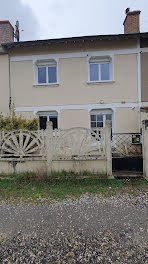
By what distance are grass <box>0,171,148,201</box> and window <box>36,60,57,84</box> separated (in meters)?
5.64

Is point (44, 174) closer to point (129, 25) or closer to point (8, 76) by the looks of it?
→ point (8, 76)

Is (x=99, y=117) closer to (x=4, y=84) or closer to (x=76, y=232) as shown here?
(x=4, y=84)

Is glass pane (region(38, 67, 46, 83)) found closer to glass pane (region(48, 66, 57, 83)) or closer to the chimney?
glass pane (region(48, 66, 57, 83))

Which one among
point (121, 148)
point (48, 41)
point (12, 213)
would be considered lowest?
point (12, 213)

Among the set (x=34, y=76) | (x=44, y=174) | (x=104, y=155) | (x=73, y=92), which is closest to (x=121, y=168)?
(x=104, y=155)

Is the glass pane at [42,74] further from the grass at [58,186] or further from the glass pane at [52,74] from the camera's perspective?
the grass at [58,186]

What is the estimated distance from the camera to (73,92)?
7723 millimetres

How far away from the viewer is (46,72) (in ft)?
26.5

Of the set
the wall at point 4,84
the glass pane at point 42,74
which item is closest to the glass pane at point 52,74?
the glass pane at point 42,74

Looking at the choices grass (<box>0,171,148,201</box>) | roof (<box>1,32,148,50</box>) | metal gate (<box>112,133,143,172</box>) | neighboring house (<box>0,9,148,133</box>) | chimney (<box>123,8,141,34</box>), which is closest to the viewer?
grass (<box>0,171,148,201</box>)

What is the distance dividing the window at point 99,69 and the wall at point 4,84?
4.90m

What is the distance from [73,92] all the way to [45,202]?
592 centimetres

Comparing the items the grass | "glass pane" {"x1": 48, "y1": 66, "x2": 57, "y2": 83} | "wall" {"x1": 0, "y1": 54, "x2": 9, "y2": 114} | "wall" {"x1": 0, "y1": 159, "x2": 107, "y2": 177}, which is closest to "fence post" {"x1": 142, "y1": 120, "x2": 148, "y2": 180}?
the grass

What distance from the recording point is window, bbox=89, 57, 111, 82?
7828 mm
